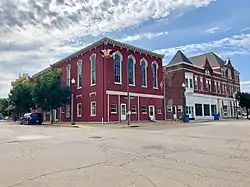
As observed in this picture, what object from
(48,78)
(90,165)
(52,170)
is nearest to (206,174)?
(90,165)

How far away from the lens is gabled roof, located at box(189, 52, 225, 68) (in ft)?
203

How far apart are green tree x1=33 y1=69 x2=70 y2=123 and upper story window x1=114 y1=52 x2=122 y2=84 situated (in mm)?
7808

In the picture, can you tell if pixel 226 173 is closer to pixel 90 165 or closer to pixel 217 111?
pixel 90 165

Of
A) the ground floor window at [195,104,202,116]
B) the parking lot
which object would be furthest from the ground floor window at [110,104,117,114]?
the parking lot

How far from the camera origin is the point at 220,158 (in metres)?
8.93

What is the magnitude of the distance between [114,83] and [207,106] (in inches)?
1136

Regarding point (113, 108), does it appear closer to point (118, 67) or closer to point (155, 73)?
point (118, 67)

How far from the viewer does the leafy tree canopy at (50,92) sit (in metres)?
37.1

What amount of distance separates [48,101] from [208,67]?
3601cm

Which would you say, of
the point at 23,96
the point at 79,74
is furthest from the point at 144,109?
the point at 23,96

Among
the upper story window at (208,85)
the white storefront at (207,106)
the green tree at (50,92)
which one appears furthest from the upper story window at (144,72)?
the upper story window at (208,85)

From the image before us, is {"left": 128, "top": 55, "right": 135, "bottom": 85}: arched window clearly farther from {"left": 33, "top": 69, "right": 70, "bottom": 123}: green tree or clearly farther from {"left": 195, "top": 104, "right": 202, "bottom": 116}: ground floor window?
{"left": 195, "top": 104, "right": 202, "bottom": 116}: ground floor window

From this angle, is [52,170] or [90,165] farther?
[90,165]

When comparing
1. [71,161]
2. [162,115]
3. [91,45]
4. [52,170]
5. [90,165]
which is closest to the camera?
[52,170]
